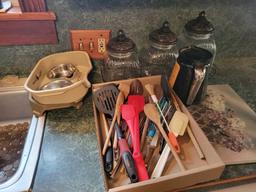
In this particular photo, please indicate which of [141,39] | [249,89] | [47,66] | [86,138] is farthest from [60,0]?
[249,89]

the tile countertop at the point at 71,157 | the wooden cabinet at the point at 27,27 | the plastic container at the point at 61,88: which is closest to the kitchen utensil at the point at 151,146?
the tile countertop at the point at 71,157

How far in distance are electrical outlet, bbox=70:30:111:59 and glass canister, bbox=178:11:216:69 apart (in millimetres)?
321

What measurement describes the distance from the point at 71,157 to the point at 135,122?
0.68 feet

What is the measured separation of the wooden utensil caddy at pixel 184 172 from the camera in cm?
48

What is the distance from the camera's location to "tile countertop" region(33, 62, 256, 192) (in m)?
0.54

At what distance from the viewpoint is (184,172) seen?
0.50 metres

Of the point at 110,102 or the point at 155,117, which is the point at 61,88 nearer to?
the point at 110,102

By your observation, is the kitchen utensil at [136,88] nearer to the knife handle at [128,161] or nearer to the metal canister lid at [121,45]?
the metal canister lid at [121,45]

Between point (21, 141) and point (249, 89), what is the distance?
96cm

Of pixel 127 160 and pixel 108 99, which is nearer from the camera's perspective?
pixel 127 160

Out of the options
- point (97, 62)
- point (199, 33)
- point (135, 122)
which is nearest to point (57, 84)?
point (97, 62)

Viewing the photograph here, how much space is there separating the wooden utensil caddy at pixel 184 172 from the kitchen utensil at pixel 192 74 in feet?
0.29

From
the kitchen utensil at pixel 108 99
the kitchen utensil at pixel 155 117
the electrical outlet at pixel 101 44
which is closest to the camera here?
the kitchen utensil at pixel 155 117

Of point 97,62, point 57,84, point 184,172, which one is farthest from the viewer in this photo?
point 97,62
